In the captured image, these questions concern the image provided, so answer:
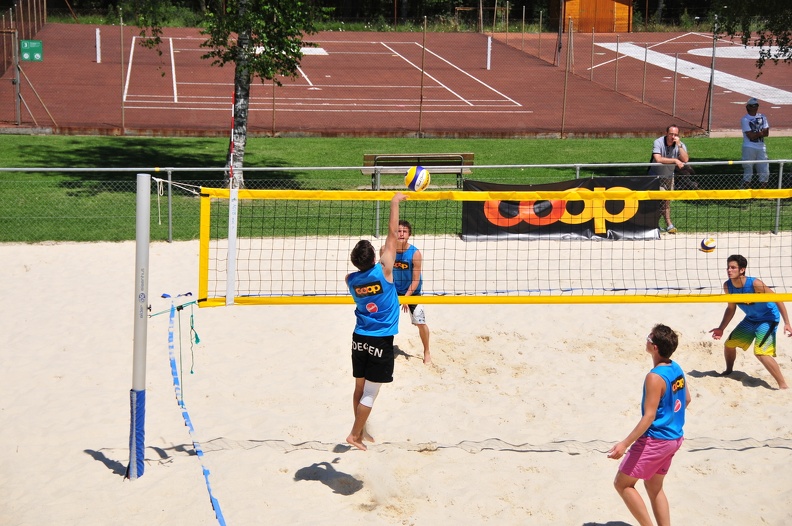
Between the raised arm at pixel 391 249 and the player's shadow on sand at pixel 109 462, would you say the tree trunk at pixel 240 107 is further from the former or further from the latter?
the raised arm at pixel 391 249

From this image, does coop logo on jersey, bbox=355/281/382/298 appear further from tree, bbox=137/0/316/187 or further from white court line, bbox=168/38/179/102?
white court line, bbox=168/38/179/102

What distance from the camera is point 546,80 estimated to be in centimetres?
3256

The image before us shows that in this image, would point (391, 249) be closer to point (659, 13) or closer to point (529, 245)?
point (529, 245)

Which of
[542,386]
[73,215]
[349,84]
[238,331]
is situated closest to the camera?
[542,386]

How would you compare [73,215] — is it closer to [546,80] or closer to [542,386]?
[542,386]

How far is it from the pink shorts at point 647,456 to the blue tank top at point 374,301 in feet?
6.76

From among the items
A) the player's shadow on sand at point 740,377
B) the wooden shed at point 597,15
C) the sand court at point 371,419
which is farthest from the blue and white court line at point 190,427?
the wooden shed at point 597,15

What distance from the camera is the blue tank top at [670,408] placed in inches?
251

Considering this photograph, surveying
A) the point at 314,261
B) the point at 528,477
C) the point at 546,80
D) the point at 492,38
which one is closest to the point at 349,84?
the point at 546,80

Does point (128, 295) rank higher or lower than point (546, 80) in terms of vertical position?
lower

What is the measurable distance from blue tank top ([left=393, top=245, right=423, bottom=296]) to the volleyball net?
91.1 inches

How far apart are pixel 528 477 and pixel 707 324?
4.74 meters

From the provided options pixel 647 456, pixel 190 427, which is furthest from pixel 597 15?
pixel 647 456

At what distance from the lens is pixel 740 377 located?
9.73m
